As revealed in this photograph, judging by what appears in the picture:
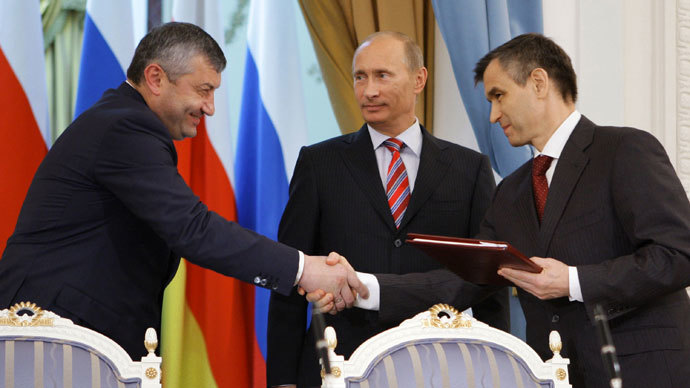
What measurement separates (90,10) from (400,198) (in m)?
1.48

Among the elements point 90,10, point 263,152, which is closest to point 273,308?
point 263,152

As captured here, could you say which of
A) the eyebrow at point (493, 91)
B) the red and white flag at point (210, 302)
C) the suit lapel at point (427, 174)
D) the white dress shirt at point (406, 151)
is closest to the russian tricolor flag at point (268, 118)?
the red and white flag at point (210, 302)

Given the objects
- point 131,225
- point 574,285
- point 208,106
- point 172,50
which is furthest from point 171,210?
point 574,285

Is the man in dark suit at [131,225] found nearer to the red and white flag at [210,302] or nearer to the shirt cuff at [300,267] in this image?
the shirt cuff at [300,267]

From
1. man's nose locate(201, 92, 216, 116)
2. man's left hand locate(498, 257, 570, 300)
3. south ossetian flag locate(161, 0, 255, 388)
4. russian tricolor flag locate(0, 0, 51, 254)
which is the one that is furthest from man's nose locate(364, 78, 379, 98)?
russian tricolor flag locate(0, 0, 51, 254)

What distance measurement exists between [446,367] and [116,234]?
1.06 meters

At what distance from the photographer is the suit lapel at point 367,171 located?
2.73 metres

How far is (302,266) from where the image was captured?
2.52 metres

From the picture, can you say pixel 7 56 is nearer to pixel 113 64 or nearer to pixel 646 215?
pixel 113 64

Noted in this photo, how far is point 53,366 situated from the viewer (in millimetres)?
1838

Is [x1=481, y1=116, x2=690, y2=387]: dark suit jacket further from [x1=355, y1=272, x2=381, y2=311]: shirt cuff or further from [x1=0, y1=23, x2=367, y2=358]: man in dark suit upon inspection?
[x1=0, y1=23, x2=367, y2=358]: man in dark suit

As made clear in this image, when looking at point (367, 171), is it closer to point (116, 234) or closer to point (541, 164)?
point (541, 164)

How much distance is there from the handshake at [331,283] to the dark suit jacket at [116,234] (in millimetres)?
75

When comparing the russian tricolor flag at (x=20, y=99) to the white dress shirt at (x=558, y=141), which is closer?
the white dress shirt at (x=558, y=141)
